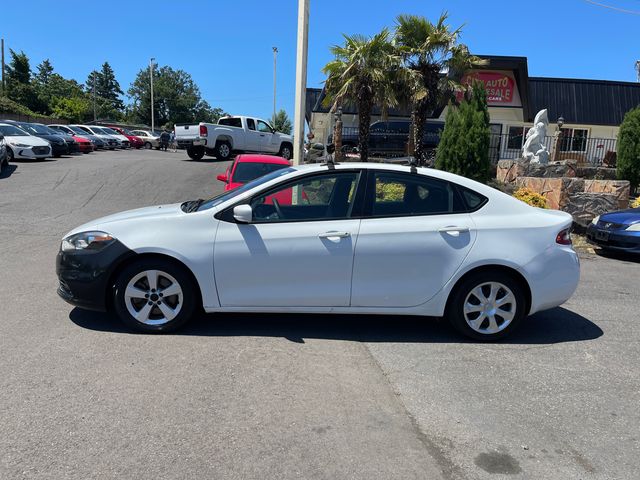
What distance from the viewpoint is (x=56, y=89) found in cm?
8306

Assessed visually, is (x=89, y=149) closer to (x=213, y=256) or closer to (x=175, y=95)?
(x=213, y=256)

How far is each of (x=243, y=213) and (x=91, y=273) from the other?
4.84 feet

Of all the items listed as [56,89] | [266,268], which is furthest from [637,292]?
[56,89]

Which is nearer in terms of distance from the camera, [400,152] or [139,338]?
[139,338]

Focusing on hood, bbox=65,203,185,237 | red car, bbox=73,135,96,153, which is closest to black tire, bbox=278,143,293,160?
red car, bbox=73,135,96,153

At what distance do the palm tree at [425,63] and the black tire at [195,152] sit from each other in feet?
37.1

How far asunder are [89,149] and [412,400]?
2867 cm

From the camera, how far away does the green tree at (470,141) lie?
14055 mm

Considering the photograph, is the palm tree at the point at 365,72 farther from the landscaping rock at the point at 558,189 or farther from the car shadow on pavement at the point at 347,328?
the car shadow on pavement at the point at 347,328

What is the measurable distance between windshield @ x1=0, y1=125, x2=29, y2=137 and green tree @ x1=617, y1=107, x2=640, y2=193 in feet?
72.8

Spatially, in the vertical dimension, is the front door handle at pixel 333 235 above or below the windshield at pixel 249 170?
below

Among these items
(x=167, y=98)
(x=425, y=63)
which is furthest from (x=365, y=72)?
(x=167, y=98)

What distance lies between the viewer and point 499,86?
2695cm

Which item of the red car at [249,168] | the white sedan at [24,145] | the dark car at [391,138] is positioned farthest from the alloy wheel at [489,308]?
the white sedan at [24,145]
